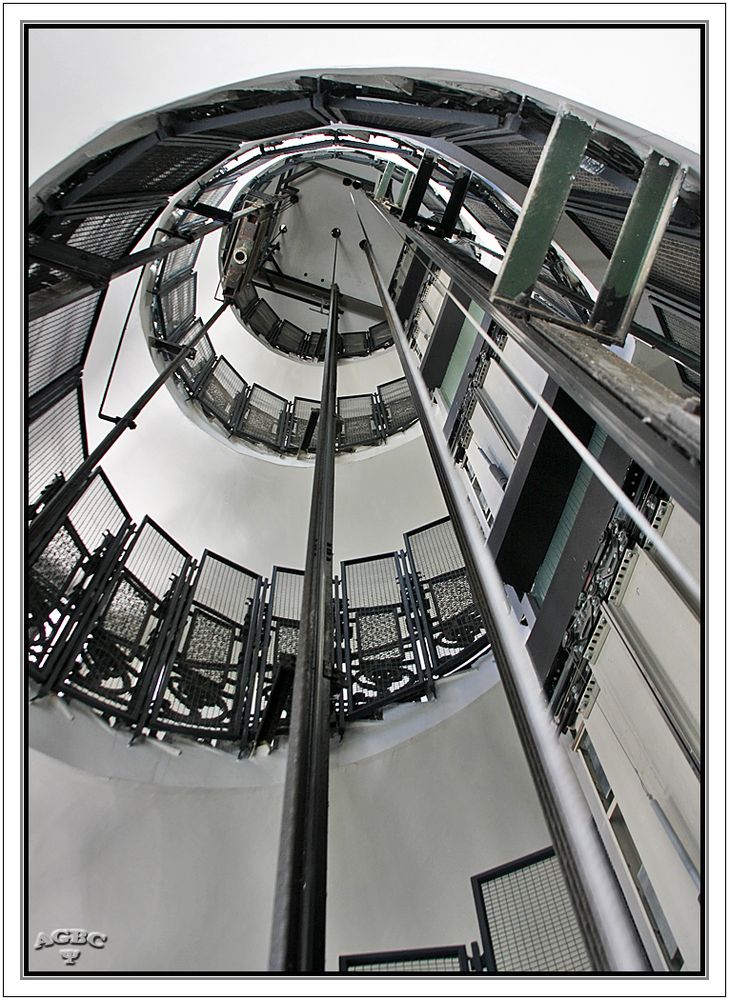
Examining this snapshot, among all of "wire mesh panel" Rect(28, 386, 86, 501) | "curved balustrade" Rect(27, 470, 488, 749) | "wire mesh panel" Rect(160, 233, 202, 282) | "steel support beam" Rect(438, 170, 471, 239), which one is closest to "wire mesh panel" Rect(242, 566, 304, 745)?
"curved balustrade" Rect(27, 470, 488, 749)

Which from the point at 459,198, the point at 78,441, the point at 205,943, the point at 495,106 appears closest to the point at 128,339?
the point at 78,441

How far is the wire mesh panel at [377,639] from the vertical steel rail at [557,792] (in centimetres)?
519

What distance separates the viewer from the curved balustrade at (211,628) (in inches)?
236

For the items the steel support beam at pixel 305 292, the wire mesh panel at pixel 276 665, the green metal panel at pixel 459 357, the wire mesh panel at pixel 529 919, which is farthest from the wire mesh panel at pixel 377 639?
the steel support beam at pixel 305 292

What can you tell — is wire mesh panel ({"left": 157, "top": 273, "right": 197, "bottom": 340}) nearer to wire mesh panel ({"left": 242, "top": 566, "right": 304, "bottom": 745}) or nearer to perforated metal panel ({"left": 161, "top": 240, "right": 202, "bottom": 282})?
perforated metal panel ({"left": 161, "top": 240, "right": 202, "bottom": 282})

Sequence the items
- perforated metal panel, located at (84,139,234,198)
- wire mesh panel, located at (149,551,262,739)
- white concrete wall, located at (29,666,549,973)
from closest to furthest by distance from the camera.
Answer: perforated metal panel, located at (84,139,234,198), white concrete wall, located at (29,666,549,973), wire mesh panel, located at (149,551,262,739)

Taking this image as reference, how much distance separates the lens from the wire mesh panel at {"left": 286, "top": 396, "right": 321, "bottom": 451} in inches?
452

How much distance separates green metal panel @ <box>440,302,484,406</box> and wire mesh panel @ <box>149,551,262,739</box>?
386 cm

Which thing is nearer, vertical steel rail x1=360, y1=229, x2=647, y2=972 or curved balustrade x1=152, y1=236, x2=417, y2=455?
vertical steel rail x1=360, y1=229, x2=647, y2=972

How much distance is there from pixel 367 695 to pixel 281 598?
2.15 meters
